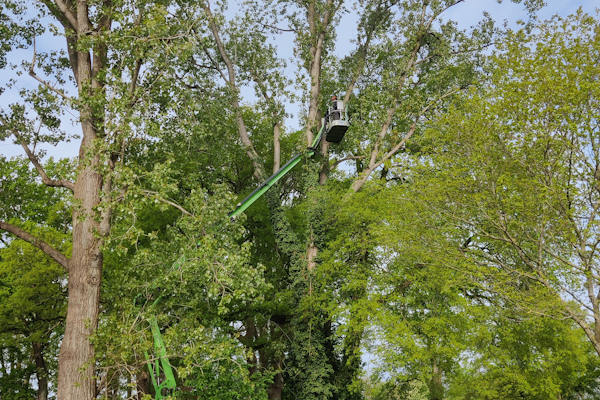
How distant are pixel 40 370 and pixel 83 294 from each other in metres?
15.4

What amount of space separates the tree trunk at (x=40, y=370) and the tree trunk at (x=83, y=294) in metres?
14.7

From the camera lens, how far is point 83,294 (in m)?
9.77

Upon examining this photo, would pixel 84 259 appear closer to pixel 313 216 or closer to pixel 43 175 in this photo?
pixel 43 175

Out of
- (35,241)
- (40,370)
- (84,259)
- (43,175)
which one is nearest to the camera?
(84,259)

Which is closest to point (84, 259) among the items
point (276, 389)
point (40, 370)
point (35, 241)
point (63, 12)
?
point (35, 241)

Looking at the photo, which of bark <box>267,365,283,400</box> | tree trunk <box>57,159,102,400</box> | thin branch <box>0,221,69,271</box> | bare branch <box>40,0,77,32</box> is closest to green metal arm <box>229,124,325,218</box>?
tree trunk <box>57,159,102,400</box>

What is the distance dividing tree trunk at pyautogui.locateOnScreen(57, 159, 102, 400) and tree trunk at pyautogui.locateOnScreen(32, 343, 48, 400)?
14.7 metres

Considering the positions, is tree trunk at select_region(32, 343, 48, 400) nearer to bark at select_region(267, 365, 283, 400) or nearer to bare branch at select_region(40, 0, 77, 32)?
bark at select_region(267, 365, 283, 400)

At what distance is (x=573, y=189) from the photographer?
36.1 ft

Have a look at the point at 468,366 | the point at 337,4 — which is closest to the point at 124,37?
the point at 337,4

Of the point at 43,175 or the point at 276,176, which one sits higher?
the point at 276,176

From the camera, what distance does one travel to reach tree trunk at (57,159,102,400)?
30.1 ft

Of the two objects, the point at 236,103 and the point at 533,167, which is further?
the point at 236,103

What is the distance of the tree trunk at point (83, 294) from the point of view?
919 centimetres
